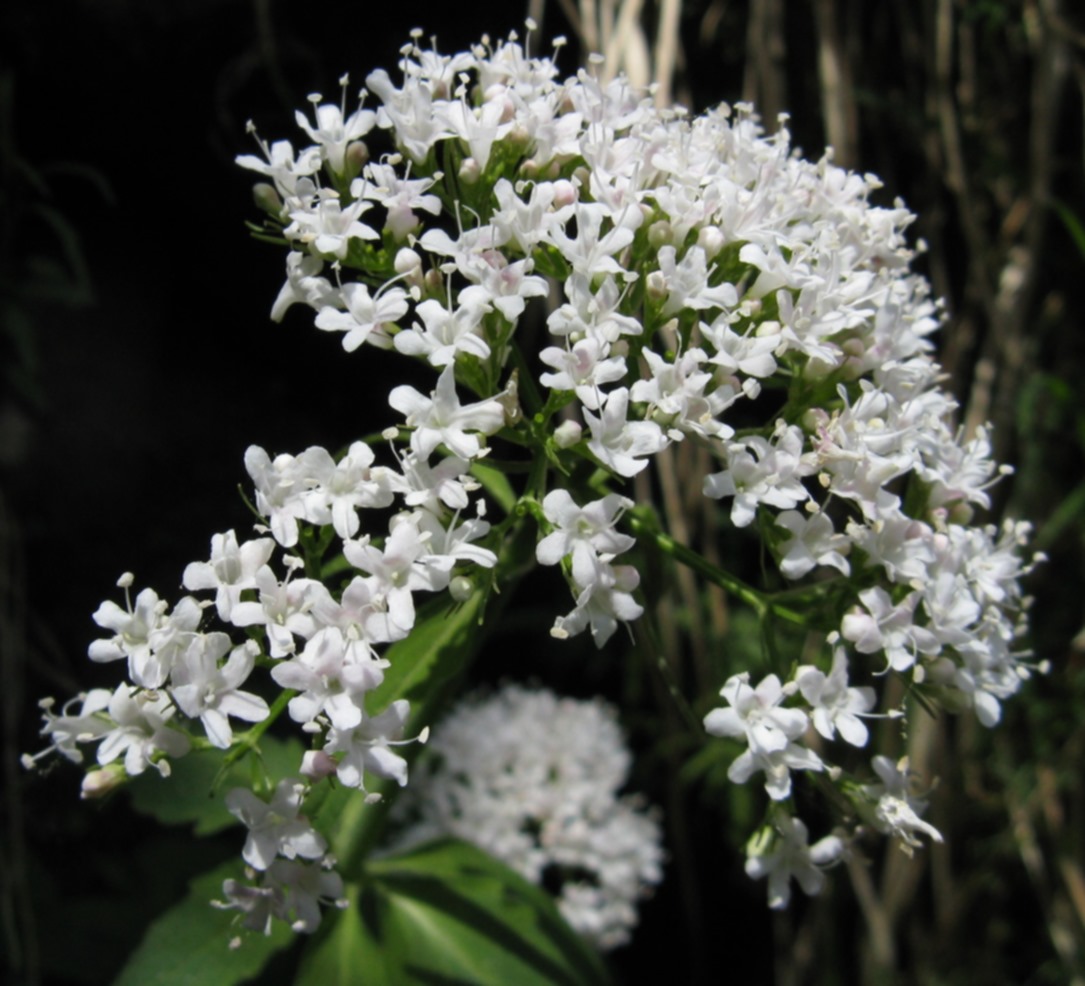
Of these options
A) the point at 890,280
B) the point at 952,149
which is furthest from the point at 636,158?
the point at 952,149

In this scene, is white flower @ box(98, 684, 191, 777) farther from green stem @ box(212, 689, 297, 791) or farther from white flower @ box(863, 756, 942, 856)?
white flower @ box(863, 756, 942, 856)

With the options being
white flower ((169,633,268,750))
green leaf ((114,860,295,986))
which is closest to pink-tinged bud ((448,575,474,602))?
white flower ((169,633,268,750))

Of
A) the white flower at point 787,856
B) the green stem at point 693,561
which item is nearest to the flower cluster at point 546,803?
the white flower at point 787,856

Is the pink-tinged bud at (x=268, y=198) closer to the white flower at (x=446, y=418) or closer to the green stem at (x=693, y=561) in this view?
the white flower at (x=446, y=418)

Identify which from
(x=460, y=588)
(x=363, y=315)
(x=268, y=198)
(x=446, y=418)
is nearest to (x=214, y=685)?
(x=460, y=588)

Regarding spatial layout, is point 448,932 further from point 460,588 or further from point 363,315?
point 363,315

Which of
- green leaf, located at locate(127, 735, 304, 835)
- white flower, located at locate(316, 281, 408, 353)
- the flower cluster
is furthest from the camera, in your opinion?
the flower cluster
